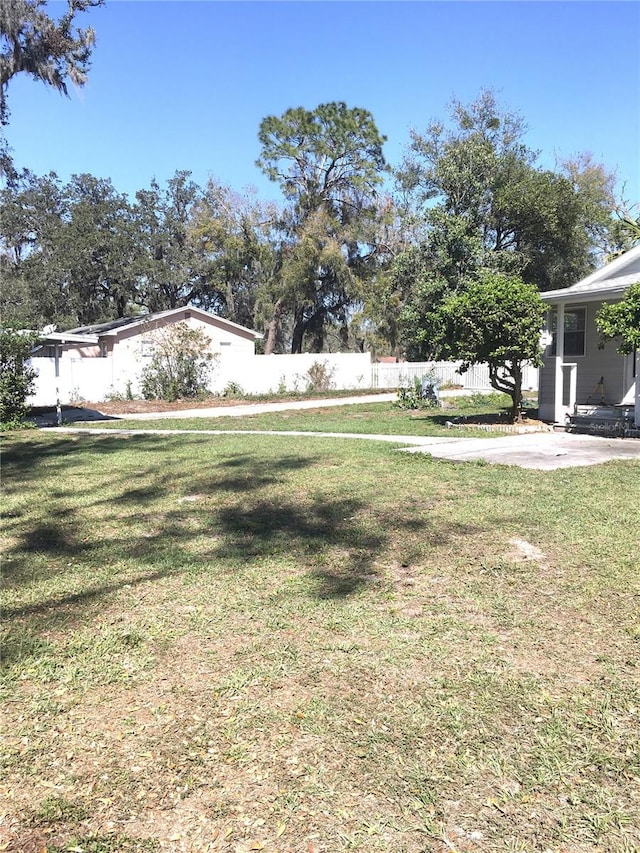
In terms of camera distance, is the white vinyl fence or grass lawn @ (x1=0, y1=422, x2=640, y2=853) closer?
grass lawn @ (x1=0, y1=422, x2=640, y2=853)

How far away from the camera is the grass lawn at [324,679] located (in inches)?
80.3

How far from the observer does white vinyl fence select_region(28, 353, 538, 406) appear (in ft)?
77.0

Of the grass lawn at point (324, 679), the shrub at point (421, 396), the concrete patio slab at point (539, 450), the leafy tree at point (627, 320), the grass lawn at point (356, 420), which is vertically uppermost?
the leafy tree at point (627, 320)

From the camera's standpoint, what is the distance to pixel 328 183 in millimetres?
34156

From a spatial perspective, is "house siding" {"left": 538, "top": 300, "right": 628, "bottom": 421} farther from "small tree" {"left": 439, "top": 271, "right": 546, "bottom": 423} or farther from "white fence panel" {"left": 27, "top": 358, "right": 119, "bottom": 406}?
"white fence panel" {"left": 27, "top": 358, "right": 119, "bottom": 406}

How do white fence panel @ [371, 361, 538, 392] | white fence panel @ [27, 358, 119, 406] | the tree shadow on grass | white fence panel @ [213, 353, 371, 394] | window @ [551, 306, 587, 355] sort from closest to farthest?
the tree shadow on grass, window @ [551, 306, 587, 355], white fence panel @ [27, 358, 119, 406], white fence panel @ [213, 353, 371, 394], white fence panel @ [371, 361, 538, 392]

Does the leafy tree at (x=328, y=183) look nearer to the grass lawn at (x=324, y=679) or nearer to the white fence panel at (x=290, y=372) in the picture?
the white fence panel at (x=290, y=372)

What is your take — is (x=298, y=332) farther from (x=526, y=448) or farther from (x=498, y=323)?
(x=526, y=448)

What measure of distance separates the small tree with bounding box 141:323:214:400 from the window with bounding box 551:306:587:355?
1496 centimetres

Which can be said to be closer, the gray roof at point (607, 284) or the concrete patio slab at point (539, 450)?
the concrete patio slab at point (539, 450)

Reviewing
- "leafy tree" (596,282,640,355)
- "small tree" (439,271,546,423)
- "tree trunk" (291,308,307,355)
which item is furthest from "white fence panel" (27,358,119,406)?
"leafy tree" (596,282,640,355)

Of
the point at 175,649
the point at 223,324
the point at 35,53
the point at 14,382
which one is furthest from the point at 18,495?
the point at 223,324

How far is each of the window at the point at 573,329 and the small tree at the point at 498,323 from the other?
1.91 m

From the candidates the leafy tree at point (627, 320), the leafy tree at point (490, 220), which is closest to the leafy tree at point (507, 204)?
the leafy tree at point (490, 220)
